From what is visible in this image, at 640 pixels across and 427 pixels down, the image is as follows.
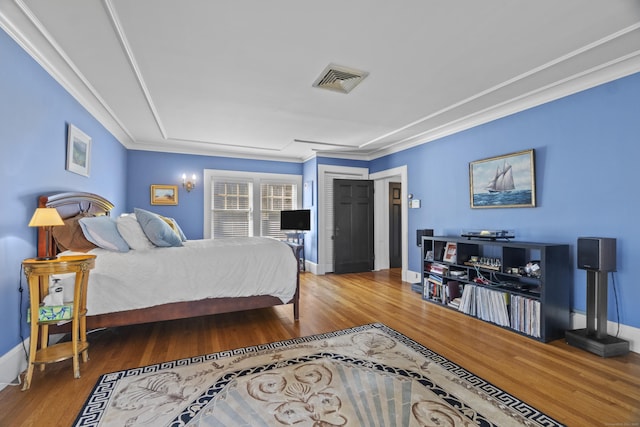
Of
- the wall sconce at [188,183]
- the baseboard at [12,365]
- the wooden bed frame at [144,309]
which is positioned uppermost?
the wall sconce at [188,183]

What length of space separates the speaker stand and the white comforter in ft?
8.98

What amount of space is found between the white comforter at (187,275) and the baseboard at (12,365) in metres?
0.45

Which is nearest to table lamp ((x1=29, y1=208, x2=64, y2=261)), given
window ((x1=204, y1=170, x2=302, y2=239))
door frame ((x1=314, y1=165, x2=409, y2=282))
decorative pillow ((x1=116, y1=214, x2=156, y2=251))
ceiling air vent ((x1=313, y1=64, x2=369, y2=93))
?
decorative pillow ((x1=116, y1=214, x2=156, y2=251))

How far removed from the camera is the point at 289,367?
87.7 inches

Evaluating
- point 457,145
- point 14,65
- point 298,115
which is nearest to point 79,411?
point 14,65

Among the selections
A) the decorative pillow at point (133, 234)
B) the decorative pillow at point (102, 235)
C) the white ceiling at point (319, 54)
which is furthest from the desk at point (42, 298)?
the white ceiling at point (319, 54)

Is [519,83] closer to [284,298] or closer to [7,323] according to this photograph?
[284,298]

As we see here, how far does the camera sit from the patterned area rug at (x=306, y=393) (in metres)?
1.66

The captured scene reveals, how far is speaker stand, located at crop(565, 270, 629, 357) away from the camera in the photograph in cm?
244

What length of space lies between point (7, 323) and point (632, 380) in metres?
4.47

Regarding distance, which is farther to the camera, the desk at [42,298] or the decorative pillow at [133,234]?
the decorative pillow at [133,234]

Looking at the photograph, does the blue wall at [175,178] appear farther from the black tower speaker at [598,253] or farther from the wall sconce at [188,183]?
the black tower speaker at [598,253]

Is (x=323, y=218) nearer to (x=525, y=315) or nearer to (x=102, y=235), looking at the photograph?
(x=525, y=315)

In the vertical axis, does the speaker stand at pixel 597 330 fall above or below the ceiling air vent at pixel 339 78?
below
